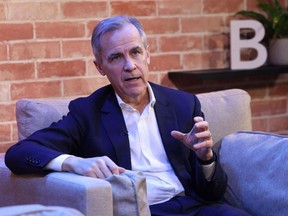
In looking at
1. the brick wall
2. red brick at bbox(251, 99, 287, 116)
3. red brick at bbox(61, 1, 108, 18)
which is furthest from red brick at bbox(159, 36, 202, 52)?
red brick at bbox(251, 99, 287, 116)

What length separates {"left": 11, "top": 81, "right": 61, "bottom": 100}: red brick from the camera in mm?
2885

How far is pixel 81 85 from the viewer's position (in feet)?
9.96

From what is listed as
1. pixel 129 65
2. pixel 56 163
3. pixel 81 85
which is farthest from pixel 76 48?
pixel 56 163

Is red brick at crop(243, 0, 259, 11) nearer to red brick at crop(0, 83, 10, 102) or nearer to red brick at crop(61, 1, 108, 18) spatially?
red brick at crop(61, 1, 108, 18)

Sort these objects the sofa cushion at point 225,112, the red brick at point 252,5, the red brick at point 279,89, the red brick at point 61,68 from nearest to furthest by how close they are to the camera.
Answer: the sofa cushion at point 225,112
the red brick at point 61,68
the red brick at point 252,5
the red brick at point 279,89

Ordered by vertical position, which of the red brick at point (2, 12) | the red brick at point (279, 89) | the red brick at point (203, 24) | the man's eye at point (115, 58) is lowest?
the red brick at point (279, 89)

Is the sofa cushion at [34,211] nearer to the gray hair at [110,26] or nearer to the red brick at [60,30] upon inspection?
the gray hair at [110,26]

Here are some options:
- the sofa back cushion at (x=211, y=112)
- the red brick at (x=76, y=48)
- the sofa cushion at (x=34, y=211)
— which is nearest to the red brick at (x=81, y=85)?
the red brick at (x=76, y=48)

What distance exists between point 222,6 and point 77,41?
32.4 inches

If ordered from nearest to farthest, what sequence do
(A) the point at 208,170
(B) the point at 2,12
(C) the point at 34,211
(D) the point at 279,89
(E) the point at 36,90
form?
(C) the point at 34,211, (A) the point at 208,170, (B) the point at 2,12, (E) the point at 36,90, (D) the point at 279,89

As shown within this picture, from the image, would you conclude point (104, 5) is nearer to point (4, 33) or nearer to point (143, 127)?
point (4, 33)

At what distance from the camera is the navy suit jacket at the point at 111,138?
87.0 inches

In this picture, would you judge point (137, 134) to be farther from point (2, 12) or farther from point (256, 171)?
point (2, 12)

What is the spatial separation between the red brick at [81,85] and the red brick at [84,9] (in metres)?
0.29
